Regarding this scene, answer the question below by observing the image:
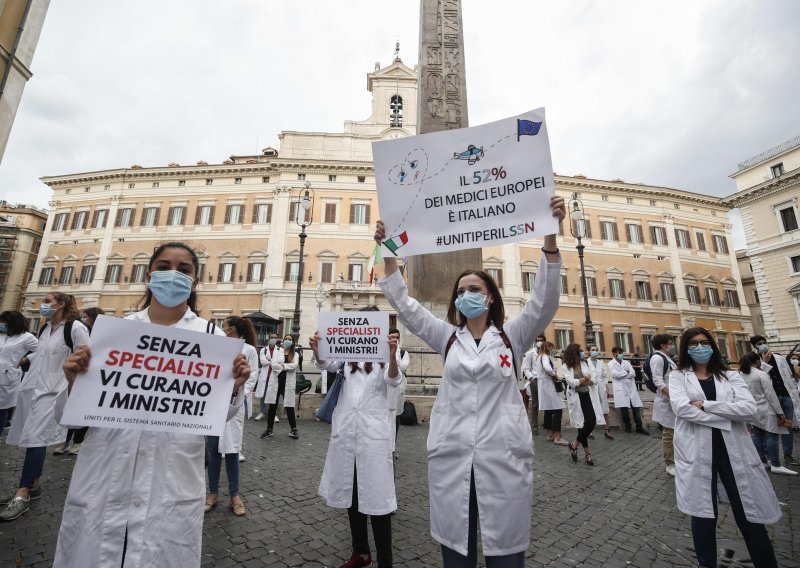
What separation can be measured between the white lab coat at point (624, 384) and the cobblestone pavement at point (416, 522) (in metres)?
2.90

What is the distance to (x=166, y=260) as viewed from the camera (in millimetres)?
1811

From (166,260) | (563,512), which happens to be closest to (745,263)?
(563,512)

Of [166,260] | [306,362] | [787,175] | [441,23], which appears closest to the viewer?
[166,260]

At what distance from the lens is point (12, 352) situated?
4.59 metres

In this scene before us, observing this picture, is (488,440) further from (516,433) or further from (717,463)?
(717,463)

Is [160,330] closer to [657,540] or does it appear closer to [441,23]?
[657,540]

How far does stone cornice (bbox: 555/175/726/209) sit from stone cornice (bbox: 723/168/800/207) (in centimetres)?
418

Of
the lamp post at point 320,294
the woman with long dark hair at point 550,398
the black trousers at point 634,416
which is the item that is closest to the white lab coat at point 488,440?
the woman with long dark hair at point 550,398

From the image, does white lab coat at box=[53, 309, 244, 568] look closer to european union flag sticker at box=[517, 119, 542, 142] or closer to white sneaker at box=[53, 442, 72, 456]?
european union flag sticker at box=[517, 119, 542, 142]

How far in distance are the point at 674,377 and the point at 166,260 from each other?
135 inches

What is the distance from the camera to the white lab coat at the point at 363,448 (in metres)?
2.61

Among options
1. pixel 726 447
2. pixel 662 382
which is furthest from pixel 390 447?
pixel 662 382

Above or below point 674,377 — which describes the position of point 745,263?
above

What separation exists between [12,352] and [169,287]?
460 cm
